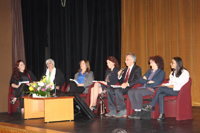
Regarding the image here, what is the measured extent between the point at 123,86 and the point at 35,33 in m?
4.04

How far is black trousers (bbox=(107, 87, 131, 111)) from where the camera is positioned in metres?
5.33

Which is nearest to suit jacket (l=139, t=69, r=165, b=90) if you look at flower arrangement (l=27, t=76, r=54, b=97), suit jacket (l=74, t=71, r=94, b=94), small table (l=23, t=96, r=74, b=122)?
suit jacket (l=74, t=71, r=94, b=94)

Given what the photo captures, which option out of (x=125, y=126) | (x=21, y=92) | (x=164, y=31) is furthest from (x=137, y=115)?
(x=21, y=92)

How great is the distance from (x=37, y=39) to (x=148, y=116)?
4603 mm

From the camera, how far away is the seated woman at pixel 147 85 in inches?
201

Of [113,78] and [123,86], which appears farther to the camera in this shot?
[113,78]

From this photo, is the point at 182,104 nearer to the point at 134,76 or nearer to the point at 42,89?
the point at 134,76

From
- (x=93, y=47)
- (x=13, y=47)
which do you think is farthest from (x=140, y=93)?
(x=13, y=47)

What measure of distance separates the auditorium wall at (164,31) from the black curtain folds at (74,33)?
309 mm

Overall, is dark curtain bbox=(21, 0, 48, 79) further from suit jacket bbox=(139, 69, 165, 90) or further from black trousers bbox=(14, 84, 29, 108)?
suit jacket bbox=(139, 69, 165, 90)

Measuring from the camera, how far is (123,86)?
5387 mm

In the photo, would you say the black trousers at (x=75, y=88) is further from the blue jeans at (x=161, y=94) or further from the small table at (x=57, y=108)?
the blue jeans at (x=161, y=94)

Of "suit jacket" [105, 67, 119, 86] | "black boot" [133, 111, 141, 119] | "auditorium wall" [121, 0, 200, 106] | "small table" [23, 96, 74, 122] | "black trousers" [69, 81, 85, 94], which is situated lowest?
"black boot" [133, 111, 141, 119]

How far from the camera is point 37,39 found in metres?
8.37
